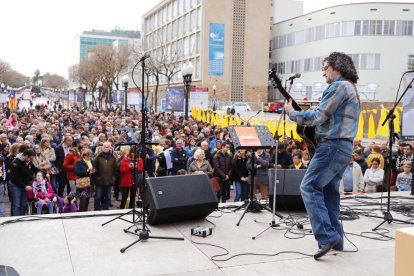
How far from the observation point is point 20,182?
8.54 metres

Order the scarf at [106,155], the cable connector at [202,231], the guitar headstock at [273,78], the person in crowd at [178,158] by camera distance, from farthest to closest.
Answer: the person in crowd at [178,158] → the scarf at [106,155] → the cable connector at [202,231] → the guitar headstock at [273,78]

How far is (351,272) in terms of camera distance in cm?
477

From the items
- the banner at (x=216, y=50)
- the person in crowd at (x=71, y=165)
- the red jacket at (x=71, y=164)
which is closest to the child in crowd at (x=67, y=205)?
the person in crowd at (x=71, y=165)

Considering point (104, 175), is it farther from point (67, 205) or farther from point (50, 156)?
point (50, 156)

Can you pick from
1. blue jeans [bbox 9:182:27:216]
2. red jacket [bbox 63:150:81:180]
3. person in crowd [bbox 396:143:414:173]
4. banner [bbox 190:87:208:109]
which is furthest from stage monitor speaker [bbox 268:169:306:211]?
banner [bbox 190:87:208:109]

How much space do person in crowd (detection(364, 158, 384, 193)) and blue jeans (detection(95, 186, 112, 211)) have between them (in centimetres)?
590

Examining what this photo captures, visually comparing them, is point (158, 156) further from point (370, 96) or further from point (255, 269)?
point (370, 96)

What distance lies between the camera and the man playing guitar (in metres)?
4.84

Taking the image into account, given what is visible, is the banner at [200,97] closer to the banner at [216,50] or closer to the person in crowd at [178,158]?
the person in crowd at [178,158]

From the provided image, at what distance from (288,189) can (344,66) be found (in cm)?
288

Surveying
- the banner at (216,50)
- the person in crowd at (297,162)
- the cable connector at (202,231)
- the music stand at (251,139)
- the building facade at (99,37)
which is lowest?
the cable connector at (202,231)

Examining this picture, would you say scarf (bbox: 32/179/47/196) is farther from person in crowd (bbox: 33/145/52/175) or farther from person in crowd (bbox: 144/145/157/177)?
person in crowd (bbox: 144/145/157/177)

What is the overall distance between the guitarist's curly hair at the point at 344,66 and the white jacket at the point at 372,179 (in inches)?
235

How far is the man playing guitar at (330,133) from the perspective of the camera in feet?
15.9
